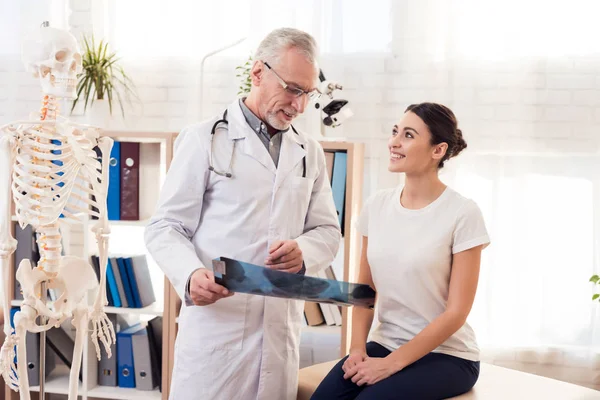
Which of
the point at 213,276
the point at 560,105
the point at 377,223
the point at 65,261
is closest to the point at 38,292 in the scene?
the point at 65,261

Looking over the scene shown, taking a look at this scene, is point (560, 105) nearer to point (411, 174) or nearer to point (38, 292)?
point (411, 174)

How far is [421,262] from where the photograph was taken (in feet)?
6.62

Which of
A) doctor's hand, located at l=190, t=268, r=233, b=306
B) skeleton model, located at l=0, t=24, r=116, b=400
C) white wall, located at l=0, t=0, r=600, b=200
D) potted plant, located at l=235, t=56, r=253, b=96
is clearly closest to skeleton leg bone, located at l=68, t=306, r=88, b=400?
skeleton model, located at l=0, t=24, r=116, b=400

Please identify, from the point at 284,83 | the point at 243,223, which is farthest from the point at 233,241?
the point at 284,83

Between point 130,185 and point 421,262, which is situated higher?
point 130,185

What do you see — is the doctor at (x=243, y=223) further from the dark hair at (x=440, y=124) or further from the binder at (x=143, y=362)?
the binder at (x=143, y=362)

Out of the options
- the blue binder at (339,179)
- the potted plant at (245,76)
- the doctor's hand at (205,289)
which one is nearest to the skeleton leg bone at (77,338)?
the doctor's hand at (205,289)

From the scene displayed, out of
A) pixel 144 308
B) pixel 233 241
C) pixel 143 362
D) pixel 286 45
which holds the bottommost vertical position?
pixel 143 362

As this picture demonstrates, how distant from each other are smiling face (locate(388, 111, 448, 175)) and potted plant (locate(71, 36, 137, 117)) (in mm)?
1578

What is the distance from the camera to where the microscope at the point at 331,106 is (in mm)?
2965

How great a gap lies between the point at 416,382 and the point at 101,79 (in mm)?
2032

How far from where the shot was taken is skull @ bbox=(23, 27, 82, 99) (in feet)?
6.51

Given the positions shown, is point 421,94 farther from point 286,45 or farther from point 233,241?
point 233,241

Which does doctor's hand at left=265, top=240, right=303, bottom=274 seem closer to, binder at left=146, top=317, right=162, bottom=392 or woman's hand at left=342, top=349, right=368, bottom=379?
woman's hand at left=342, top=349, right=368, bottom=379
